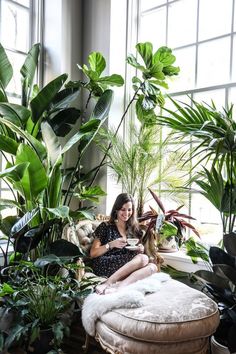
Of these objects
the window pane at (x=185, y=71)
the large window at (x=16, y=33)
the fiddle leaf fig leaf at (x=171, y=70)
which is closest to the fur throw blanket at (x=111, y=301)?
the large window at (x=16, y=33)

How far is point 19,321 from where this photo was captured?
78.4 inches

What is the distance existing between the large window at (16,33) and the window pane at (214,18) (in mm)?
1581

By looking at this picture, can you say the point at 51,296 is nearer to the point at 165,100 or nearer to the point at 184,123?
the point at 184,123

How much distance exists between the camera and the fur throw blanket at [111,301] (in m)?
1.85

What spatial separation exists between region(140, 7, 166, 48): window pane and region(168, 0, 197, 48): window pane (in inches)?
3.1

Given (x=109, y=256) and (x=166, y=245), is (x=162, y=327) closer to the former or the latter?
(x=109, y=256)

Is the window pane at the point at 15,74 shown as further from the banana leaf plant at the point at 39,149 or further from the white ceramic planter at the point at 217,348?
the white ceramic planter at the point at 217,348

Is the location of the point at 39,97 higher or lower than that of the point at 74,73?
lower

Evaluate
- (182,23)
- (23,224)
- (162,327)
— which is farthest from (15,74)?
(162,327)

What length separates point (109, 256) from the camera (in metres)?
2.56

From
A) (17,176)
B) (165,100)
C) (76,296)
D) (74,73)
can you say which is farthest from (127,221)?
(74,73)

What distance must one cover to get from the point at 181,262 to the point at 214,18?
7.13 ft

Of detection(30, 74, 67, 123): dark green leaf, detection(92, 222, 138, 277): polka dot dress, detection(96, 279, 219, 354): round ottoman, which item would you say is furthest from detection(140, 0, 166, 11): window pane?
detection(96, 279, 219, 354): round ottoman

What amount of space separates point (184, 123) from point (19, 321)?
161 cm
